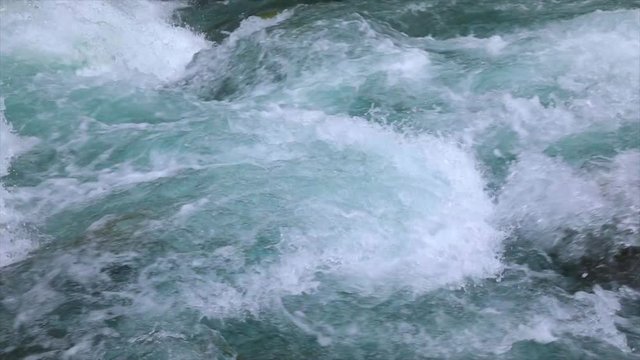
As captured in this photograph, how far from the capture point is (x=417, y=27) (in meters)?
8.62

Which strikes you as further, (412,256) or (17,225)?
(17,225)

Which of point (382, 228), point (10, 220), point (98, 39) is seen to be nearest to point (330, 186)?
point (382, 228)

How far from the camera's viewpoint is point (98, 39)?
28.2 ft

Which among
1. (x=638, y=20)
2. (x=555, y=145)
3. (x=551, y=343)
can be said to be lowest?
(x=551, y=343)

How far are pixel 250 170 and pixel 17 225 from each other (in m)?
1.86

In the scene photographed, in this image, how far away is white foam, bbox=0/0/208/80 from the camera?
8.23m

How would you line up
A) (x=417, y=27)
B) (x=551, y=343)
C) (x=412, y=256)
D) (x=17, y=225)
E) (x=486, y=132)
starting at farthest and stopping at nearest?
1. (x=417, y=27)
2. (x=486, y=132)
3. (x=17, y=225)
4. (x=412, y=256)
5. (x=551, y=343)

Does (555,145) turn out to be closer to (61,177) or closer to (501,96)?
(501,96)

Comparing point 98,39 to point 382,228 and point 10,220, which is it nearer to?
point 10,220

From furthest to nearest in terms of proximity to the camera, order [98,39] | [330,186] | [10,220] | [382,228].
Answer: [98,39], [330,186], [10,220], [382,228]

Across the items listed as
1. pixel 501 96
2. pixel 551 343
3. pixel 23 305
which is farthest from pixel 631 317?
pixel 23 305

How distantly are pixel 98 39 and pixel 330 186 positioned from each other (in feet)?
13.8

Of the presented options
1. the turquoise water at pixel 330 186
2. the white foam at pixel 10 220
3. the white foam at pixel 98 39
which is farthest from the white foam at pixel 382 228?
the white foam at pixel 98 39

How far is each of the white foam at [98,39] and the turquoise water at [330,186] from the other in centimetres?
4
